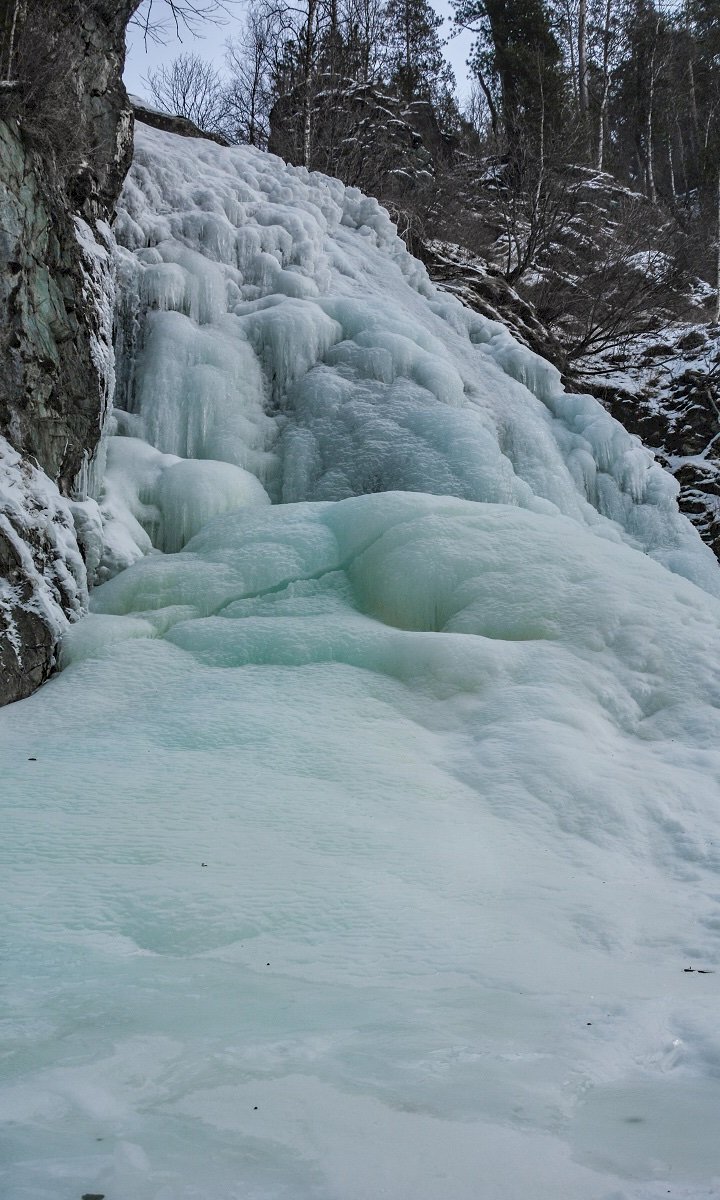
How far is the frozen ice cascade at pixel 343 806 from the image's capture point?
123 cm

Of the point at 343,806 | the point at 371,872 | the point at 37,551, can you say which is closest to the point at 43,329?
the point at 37,551

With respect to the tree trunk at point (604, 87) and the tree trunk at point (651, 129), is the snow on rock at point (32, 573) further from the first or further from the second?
the tree trunk at point (651, 129)

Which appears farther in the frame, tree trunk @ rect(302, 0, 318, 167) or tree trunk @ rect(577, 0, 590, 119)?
tree trunk @ rect(577, 0, 590, 119)

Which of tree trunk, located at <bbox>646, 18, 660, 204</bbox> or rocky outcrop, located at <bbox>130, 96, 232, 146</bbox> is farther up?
tree trunk, located at <bbox>646, 18, 660, 204</bbox>

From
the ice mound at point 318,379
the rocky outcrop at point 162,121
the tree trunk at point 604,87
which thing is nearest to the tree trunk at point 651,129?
the tree trunk at point 604,87

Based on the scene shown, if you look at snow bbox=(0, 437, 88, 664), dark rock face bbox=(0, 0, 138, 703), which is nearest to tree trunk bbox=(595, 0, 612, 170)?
dark rock face bbox=(0, 0, 138, 703)

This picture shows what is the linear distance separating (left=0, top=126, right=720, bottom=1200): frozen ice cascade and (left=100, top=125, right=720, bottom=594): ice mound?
4 cm

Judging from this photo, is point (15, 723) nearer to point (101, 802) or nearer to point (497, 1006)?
point (101, 802)

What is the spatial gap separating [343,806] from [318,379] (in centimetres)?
468

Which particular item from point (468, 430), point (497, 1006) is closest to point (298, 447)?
point (468, 430)

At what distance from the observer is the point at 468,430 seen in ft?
20.9

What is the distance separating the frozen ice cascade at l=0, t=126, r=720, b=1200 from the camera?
1.23m

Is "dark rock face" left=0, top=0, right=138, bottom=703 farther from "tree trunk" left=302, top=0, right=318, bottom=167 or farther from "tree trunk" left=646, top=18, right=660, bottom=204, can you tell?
"tree trunk" left=646, top=18, right=660, bottom=204

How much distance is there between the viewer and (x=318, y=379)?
675 centimetres
